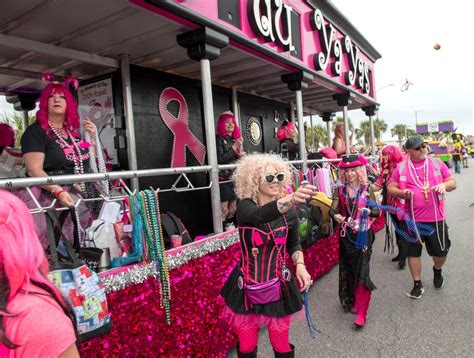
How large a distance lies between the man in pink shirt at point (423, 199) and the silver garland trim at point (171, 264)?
225 centimetres

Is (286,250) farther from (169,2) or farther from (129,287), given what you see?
(169,2)

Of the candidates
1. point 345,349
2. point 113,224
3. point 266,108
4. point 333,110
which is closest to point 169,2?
point 113,224

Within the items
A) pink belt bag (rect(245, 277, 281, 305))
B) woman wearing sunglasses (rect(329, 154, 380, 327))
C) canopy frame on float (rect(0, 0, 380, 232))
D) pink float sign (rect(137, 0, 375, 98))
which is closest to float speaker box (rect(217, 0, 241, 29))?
pink float sign (rect(137, 0, 375, 98))

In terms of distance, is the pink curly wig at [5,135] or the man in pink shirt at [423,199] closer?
the pink curly wig at [5,135]

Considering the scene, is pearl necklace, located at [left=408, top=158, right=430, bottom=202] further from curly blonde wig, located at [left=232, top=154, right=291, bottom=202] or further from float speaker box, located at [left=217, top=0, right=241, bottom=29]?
float speaker box, located at [left=217, top=0, right=241, bottom=29]

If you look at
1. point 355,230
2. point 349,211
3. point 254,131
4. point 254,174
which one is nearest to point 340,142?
point 254,131

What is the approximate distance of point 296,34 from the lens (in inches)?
230

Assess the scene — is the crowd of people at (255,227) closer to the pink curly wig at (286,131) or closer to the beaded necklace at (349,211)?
the beaded necklace at (349,211)

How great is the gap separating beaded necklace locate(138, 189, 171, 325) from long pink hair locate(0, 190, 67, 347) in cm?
132

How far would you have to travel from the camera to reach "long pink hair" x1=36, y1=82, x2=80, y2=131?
9.46 feet

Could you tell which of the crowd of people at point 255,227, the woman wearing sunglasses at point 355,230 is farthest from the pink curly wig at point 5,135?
the woman wearing sunglasses at point 355,230

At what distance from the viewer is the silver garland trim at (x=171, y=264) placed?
228cm

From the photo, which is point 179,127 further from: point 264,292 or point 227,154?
point 264,292

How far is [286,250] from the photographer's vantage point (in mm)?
2635
